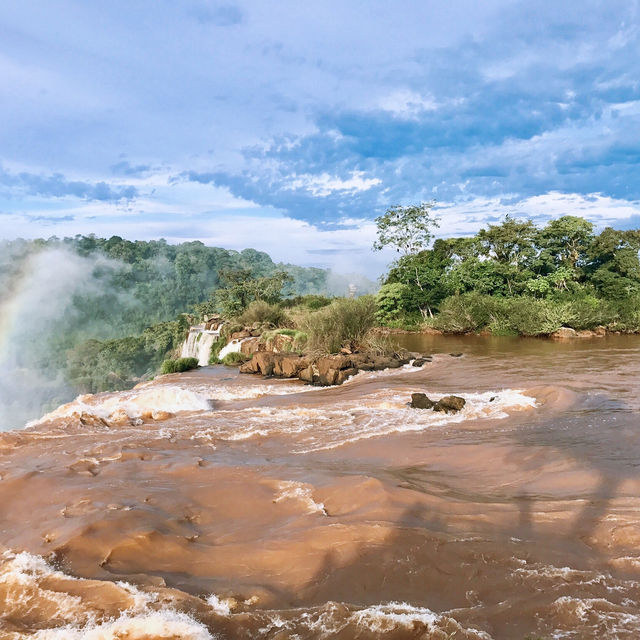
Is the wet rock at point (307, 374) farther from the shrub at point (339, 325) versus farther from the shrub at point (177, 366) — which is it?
the shrub at point (177, 366)

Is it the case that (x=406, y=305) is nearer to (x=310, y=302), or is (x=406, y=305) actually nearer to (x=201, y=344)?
(x=310, y=302)

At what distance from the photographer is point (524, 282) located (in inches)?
1045

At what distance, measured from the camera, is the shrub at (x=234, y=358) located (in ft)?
62.8

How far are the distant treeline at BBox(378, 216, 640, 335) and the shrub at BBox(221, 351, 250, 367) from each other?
12283mm

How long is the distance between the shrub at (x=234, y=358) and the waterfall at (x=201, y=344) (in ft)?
6.49

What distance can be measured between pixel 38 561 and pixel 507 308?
24148mm

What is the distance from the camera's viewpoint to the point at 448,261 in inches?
1179

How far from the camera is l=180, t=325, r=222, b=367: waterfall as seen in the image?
2227cm

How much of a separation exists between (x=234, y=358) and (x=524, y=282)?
17.6m

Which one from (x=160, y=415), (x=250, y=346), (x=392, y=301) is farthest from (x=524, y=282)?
(x=160, y=415)

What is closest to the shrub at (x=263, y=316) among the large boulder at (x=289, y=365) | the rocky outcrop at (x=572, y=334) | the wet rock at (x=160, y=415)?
the large boulder at (x=289, y=365)

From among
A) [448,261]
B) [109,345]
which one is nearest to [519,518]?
[448,261]

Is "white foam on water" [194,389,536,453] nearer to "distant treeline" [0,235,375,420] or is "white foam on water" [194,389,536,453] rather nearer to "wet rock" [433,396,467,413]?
"wet rock" [433,396,467,413]

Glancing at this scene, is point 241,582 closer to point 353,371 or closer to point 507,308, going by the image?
point 353,371
